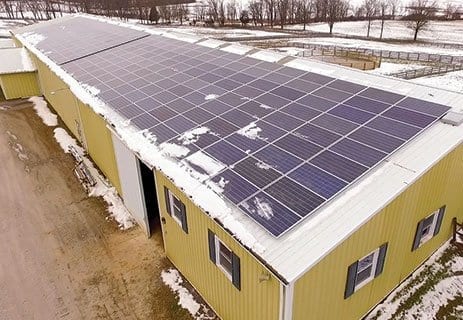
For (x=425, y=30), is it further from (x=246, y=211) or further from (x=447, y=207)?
(x=246, y=211)

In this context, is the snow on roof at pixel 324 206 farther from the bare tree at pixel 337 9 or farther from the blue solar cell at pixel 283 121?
the bare tree at pixel 337 9

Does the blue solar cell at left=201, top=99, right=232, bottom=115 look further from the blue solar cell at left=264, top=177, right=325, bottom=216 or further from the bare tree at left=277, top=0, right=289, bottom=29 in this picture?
the bare tree at left=277, top=0, right=289, bottom=29

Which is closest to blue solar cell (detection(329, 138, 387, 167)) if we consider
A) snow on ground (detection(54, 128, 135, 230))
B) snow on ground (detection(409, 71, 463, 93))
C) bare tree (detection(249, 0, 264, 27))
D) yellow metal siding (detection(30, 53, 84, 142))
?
snow on ground (detection(54, 128, 135, 230))

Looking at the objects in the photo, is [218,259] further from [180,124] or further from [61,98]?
[61,98]

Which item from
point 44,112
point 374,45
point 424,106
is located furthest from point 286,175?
point 374,45

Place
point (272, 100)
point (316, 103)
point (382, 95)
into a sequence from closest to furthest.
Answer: point (316, 103) < point (382, 95) < point (272, 100)
